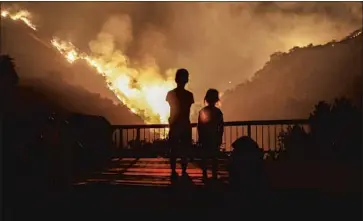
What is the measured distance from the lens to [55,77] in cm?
3334

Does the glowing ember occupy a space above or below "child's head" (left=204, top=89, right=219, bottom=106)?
above

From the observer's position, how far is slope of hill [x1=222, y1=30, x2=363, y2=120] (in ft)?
155

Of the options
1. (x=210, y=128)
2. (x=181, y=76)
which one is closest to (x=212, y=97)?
(x=210, y=128)

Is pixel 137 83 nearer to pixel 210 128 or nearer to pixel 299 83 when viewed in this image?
pixel 210 128

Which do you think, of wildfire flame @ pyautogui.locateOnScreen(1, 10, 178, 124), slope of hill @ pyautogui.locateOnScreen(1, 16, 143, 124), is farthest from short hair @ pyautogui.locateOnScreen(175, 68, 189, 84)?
slope of hill @ pyautogui.locateOnScreen(1, 16, 143, 124)

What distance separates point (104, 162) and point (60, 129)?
12.3ft

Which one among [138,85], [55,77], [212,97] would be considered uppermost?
[55,77]

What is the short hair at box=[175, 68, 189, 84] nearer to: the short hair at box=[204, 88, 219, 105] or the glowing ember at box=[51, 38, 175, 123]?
the short hair at box=[204, 88, 219, 105]

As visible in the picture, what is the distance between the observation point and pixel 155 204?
5.36 metres

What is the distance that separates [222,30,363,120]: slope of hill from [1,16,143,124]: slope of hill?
85.1 feet

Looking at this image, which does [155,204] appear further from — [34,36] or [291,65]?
[291,65]

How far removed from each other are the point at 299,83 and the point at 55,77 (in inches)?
1472

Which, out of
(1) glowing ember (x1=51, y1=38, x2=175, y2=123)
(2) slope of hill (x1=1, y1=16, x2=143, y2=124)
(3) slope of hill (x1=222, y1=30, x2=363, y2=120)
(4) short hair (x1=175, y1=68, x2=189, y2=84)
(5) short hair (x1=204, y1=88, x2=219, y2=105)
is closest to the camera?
(4) short hair (x1=175, y1=68, x2=189, y2=84)

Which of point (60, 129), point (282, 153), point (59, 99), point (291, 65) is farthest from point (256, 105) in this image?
point (60, 129)
